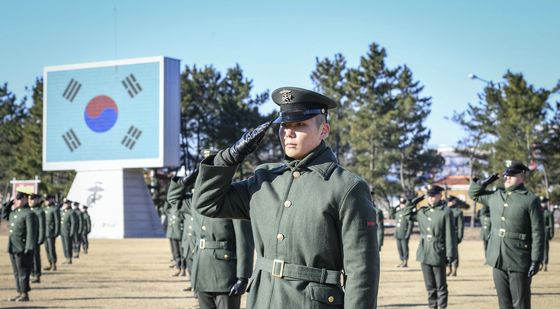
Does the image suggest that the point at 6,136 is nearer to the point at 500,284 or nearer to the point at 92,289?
the point at 92,289

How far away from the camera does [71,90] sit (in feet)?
192

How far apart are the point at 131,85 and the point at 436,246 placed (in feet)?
144

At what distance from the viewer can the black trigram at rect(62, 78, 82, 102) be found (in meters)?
58.4

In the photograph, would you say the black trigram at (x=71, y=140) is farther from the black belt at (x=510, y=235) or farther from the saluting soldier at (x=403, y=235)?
the black belt at (x=510, y=235)

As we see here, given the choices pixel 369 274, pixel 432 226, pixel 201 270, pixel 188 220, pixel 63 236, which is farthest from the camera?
pixel 63 236

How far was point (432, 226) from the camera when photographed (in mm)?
15039

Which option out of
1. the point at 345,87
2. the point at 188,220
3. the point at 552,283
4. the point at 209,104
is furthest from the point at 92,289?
the point at 209,104

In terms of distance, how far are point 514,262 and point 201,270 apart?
3857mm

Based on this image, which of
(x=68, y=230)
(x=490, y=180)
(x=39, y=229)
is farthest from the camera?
(x=68, y=230)

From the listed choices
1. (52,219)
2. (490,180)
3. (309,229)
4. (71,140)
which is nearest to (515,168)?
(490,180)

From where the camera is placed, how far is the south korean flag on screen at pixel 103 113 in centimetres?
5531

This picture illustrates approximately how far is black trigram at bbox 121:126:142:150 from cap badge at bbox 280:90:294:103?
5152 cm

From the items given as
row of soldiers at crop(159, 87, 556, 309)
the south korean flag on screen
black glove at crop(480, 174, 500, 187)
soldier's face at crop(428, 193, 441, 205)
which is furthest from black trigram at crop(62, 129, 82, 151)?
row of soldiers at crop(159, 87, 556, 309)

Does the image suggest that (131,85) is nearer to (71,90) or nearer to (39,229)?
(71,90)
